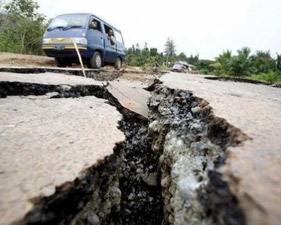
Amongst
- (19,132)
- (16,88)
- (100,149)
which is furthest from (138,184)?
(16,88)

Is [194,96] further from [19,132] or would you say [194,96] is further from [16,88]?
[16,88]

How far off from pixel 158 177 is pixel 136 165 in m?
0.18

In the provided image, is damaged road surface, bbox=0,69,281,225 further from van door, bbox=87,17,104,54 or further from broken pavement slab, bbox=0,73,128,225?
van door, bbox=87,17,104,54

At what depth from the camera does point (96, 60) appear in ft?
19.0

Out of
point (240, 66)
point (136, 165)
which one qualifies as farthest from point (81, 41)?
point (240, 66)

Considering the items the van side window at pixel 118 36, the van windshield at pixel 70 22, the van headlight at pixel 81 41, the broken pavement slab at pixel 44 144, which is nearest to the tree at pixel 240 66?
the van side window at pixel 118 36

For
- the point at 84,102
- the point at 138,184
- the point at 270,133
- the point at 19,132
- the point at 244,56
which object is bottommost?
the point at 244,56

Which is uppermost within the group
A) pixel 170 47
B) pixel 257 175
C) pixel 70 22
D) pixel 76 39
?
pixel 70 22

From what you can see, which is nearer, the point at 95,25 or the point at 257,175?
the point at 257,175

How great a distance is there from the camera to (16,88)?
80.5 inches

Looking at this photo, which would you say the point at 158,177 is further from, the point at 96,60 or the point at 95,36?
the point at 95,36

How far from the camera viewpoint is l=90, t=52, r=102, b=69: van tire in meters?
5.61

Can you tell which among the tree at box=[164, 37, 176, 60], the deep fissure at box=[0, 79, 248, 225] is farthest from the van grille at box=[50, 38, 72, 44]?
the tree at box=[164, 37, 176, 60]

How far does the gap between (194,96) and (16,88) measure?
1.49 meters
